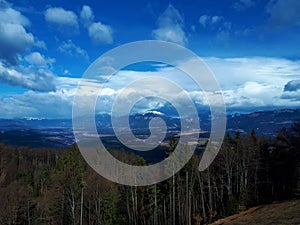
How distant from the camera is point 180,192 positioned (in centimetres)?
5666

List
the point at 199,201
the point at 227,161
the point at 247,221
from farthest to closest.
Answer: the point at 199,201 < the point at 227,161 < the point at 247,221

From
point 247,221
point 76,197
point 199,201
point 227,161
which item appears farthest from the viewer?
point 199,201

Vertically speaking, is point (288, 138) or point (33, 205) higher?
point (288, 138)

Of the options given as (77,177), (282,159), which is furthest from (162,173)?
(282,159)

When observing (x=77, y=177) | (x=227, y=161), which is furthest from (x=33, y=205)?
(x=227, y=161)

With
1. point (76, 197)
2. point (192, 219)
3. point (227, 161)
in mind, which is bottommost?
point (192, 219)

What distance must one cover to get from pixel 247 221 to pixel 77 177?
27.8 metres

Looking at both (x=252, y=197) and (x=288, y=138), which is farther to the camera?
(x=252, y=197)

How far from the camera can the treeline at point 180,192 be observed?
179 ft

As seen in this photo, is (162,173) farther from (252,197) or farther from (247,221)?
(247,221)

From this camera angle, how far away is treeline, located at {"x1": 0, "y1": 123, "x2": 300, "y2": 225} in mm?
54688

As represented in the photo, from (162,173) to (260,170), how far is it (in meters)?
16.1

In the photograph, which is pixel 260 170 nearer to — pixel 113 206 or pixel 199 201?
pixel 199 201

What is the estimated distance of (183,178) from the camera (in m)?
56.2
